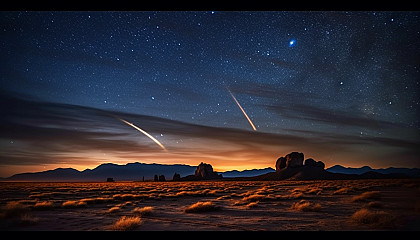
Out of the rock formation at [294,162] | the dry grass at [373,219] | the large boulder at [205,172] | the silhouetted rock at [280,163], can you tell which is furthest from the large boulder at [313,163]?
the dry grass at [373,219]

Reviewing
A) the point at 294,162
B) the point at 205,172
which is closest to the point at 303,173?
the point at 294,162

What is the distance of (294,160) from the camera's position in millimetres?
131250

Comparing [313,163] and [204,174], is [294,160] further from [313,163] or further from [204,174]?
[204,174]

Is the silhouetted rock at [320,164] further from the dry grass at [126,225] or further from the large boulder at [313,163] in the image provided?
the dry grass at [126,225]

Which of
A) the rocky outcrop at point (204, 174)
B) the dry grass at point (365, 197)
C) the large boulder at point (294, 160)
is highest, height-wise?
the large boulder at point (294, 160)

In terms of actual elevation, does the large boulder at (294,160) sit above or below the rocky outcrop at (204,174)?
above

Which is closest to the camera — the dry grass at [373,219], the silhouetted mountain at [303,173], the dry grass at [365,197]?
the dry grass at [373,219]

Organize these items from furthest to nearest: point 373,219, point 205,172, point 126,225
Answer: point 205,172
point 373,219
point 126,225

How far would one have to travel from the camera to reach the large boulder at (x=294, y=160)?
130 metres

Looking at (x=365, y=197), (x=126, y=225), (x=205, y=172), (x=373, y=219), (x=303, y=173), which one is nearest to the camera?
(x=126, y=225)
